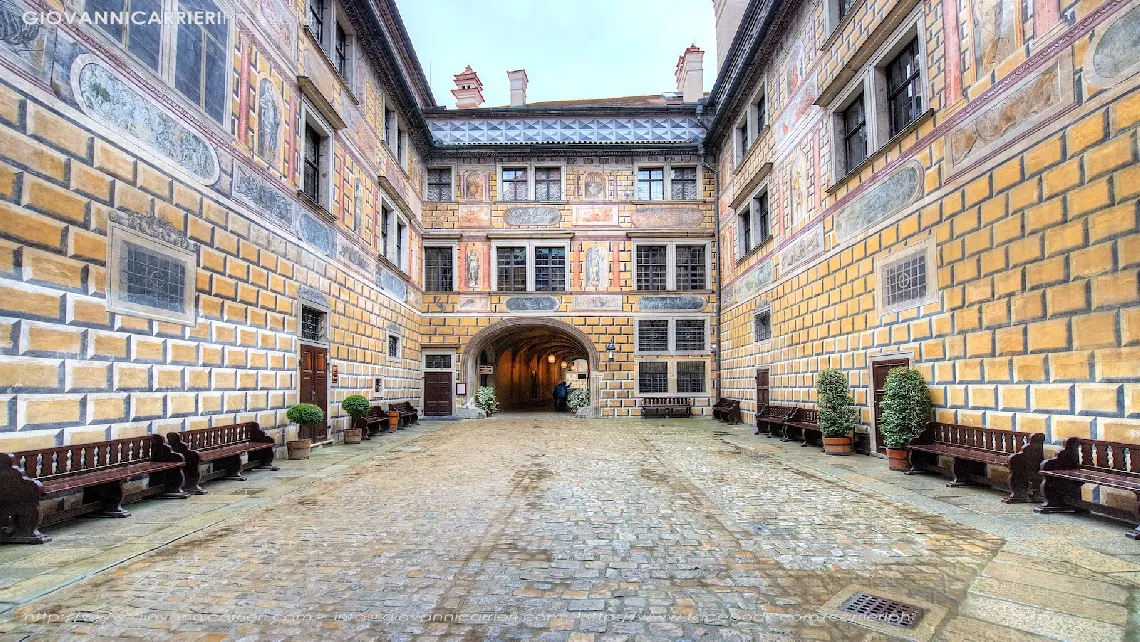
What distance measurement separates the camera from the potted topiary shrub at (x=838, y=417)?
10789 millimetres

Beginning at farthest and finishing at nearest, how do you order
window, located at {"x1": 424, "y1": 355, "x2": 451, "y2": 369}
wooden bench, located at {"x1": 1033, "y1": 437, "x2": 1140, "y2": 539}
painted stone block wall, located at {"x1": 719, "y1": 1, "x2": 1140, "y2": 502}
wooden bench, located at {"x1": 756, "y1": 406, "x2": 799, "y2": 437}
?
window, located at {"x1": 424, "y1": 355, "x2": 451, "y2": 369}
wooden bench, located at {"x1": 756, "y1": 406, "x2": 799, "y2": 437}
painted stone block wall, located at {"x1": 719, "y1": 1, "x2": 1140, "y2": 502}
wooden bench, located at {"x1": 1033, "y1": 437, "x2": 1140, "y2": 539}

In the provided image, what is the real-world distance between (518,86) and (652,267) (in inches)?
404

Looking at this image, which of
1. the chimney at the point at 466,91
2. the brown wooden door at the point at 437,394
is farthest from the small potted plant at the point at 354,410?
the chimney at the point at 466,91

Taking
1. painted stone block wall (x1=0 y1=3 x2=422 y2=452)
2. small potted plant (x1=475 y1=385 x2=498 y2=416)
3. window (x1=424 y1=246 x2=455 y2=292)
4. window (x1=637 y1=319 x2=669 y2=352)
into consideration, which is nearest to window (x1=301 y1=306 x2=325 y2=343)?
painted stone block wall (x1=0 y1=3 x2=422 y2=452)

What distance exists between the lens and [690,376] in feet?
69.7

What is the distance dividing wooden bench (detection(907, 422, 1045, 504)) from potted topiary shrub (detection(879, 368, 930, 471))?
0.14 m

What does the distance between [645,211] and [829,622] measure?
1921 centimetres

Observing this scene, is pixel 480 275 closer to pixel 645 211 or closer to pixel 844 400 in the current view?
pixel 645 211

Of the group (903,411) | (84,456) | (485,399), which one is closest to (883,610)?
(903,411)

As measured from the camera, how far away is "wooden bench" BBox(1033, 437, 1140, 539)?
534cm

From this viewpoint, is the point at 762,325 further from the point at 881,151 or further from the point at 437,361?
the point at 437,361

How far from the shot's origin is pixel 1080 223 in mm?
6047

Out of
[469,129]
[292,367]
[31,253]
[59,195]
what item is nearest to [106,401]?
[31,253]

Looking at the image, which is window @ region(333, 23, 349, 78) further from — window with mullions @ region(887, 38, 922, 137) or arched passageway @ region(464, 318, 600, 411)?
window with mullions @ region(887, 38, 922, 137)
